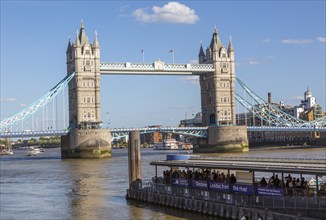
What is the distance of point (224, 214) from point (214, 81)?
8299 centimetres

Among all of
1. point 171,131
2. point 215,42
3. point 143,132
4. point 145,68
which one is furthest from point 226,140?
point 215,42

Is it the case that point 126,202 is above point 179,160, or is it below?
below

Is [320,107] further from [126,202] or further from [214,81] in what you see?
[126,202]

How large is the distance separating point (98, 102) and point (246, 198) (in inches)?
2922

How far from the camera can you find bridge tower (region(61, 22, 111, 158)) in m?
91.0

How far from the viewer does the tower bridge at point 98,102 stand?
9162 centimetres

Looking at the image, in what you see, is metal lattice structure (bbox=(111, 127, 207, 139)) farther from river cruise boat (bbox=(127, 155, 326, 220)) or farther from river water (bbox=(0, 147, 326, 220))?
river cruise boat (bbox=(127, 155, 326, 220))

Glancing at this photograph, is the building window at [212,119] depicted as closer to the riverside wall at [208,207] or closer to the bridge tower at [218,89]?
the bridge tower at [218,89]

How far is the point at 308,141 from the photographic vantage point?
409 ft

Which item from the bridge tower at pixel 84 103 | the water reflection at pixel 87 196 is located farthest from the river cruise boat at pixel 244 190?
the bridge tower at pixel 84 103

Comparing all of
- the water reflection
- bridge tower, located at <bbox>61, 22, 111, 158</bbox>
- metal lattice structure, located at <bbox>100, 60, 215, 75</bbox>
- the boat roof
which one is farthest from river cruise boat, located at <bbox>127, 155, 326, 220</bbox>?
metal lattice structure, located at <bbox>100, 60, 215, 75</bbox>

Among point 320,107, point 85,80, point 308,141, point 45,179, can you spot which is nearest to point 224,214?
point 45,179

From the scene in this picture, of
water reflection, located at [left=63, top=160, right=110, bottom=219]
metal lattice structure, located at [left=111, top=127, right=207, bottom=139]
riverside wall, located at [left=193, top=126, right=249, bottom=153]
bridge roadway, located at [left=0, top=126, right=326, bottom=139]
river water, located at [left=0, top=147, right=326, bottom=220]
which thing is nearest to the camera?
river water, located at [left=0, top=147, right=326, bottom=220]

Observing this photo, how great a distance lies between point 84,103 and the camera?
97312 millimetres
